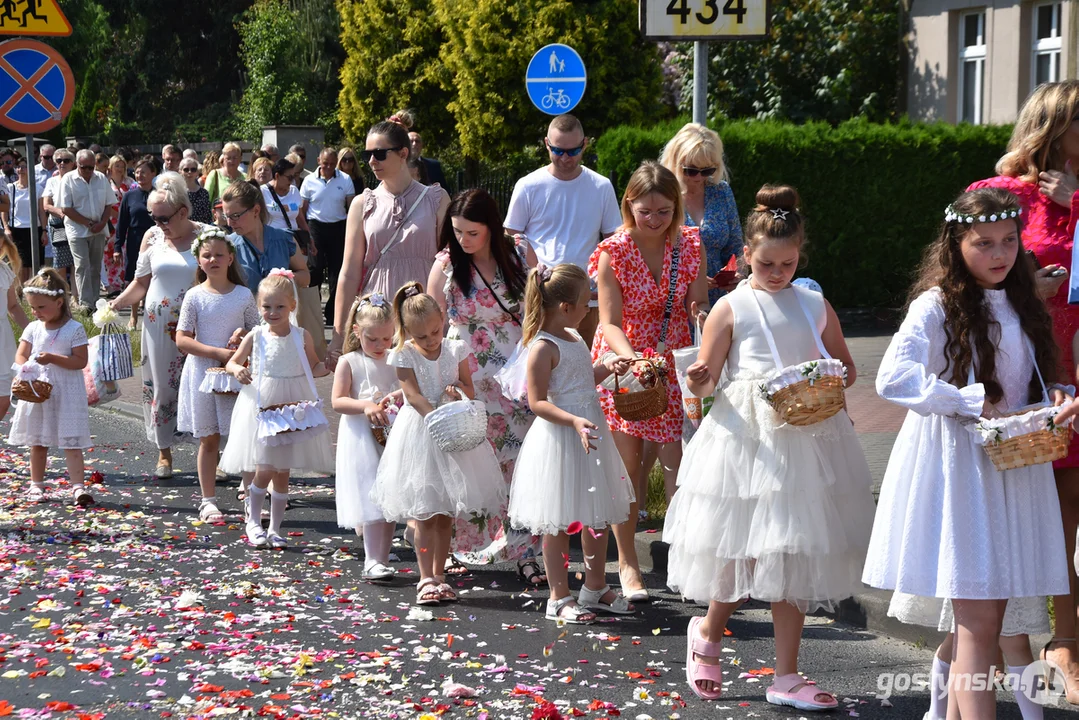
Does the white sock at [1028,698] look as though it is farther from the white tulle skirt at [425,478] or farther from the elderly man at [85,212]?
the elderly man at [85,212]

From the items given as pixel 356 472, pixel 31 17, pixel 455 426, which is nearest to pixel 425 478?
pixel 455 426

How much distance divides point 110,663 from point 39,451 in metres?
3.81

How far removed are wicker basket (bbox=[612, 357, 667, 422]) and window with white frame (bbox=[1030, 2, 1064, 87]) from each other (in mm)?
12981

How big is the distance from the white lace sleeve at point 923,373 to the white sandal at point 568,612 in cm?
210

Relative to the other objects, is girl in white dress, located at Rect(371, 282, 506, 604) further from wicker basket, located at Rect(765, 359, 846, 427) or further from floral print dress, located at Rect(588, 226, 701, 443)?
wicker basket, located at Rect(765, 359, 846, 427)

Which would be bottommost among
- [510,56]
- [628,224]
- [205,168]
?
[628,224]

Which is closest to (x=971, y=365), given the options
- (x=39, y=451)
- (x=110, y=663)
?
(x=110, y=663)

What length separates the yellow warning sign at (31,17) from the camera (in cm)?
1291

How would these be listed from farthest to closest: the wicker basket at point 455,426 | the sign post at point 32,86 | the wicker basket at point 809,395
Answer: the sign post at point 32,86, the wicker basket at point 455,426, the wicker basket at point 809,395

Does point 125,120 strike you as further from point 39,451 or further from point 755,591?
point 755,591

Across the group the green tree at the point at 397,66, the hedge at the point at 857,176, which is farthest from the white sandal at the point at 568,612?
the green tree at the point at 397,66

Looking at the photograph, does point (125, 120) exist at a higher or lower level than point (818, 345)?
higher

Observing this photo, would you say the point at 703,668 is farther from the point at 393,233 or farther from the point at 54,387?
the point at 54,387

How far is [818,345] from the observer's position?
5.03 m
